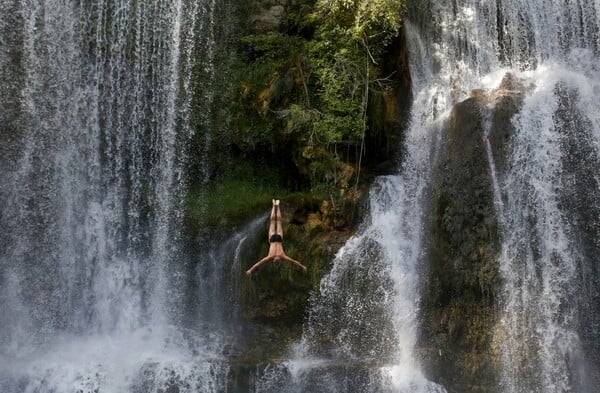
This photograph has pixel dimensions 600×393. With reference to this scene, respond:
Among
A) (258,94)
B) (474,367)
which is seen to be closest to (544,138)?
(474,367)

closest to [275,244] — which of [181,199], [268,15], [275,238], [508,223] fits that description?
[275,238]

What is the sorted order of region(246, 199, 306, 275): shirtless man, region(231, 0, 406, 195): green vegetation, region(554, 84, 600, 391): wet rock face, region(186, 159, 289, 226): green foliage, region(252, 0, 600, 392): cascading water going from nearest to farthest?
region(554, 84, 600, 391): wet rock face
region(252, 0, 600, 392): cascading water
region(246, 199, 306, 275): shirtless man
region(231, 0, 406, 195): green vegetation
region(186, 159, 289, 226): green foliage

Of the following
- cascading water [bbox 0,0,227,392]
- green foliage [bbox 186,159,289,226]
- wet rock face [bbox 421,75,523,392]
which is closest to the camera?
wet rock face [bbox 421,75,523,392]

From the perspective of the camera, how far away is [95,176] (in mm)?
12805

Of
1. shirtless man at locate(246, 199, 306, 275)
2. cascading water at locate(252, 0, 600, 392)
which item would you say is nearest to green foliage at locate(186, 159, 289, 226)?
shirtless man at locate(246, 199, 306, 275)

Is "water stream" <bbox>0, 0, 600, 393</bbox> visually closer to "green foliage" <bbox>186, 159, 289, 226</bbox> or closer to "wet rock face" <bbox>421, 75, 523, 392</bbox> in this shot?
"wet rock face" <bbox>421, 75, 523, 392</bbox>

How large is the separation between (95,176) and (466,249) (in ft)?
24.0

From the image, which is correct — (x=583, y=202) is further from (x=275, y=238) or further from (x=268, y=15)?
(x=268, y=15)

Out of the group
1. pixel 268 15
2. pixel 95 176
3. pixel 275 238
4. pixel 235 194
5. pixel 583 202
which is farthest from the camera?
pixel 268 15

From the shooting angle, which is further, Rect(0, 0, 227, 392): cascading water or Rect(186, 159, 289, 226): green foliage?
Rect(186, 159, 289, 226): green foliage

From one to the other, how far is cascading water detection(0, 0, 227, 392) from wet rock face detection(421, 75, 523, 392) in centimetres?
426

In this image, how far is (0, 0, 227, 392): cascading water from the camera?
1205cm

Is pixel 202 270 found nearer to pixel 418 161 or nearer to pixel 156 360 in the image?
pixel 156 360

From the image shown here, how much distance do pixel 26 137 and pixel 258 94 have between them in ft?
15.2
